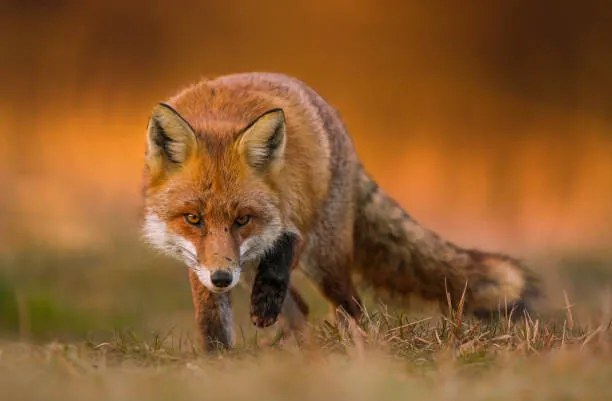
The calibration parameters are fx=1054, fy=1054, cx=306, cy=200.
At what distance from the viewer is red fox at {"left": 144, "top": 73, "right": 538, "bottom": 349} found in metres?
5.30

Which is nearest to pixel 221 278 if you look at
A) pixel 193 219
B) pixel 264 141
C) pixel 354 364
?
pixel 193 219

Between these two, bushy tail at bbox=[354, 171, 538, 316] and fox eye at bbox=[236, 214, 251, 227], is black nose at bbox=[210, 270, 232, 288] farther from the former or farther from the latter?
bushy tail at bbox=[354, 171, 538, 316]

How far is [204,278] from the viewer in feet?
16.7

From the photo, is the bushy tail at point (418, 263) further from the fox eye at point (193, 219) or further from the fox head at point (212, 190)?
the fox eye at point (193, 219)

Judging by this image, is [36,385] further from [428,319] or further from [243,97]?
[243,97]

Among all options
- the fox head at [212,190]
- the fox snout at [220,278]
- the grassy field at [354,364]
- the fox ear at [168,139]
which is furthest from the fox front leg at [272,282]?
the fox ear at [168,139]

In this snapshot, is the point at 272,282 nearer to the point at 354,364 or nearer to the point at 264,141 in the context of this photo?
the point at 264,141

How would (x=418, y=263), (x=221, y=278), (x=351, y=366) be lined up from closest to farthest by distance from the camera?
1. (x=351, y=366)
2. (x=221, y=278)
3. (x=418, y=263)

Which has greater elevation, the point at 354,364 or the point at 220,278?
the point at 220,278

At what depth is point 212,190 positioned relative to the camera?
5277 millimetres

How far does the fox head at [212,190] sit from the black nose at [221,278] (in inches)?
1.9

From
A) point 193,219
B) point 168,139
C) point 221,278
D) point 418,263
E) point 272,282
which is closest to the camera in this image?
point 221,278

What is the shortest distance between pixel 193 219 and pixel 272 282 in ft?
2.17

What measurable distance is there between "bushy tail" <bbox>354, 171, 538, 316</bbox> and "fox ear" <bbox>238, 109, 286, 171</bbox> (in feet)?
4.36
